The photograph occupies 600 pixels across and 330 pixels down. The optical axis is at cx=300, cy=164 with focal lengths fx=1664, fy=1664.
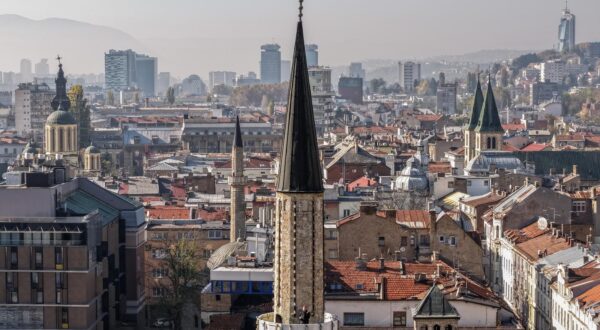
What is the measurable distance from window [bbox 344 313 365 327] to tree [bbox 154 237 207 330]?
1528 centimetres

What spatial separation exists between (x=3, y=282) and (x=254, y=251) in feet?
32.4

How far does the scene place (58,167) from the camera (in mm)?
73562

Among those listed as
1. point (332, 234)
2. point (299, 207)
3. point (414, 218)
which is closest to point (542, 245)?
point (414, 218)

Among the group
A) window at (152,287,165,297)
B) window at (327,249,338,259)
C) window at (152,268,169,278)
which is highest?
window at (327,249,338,259)

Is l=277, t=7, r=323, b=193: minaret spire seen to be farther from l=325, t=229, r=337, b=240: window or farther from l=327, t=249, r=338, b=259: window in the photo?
l=325, t=229, r=337, b=240: window

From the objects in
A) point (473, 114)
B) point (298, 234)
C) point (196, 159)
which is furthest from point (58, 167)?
point (196, 159)

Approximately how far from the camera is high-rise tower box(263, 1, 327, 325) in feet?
129

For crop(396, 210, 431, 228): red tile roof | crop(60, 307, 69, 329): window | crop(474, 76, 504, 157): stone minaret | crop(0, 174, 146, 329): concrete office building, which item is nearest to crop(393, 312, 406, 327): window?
crop(0, 174, 146, 329): concrete office building

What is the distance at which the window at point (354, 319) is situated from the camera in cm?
5481

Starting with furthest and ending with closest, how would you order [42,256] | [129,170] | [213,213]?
[129,170]
[213,213]
[42,256]

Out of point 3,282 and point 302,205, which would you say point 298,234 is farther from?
point 3,282

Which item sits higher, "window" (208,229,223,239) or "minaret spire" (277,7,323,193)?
"minaret spire" (277,7,323,193)

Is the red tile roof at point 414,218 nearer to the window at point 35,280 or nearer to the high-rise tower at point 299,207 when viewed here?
the window at point 35,280

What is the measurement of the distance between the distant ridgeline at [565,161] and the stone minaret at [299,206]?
264ft
